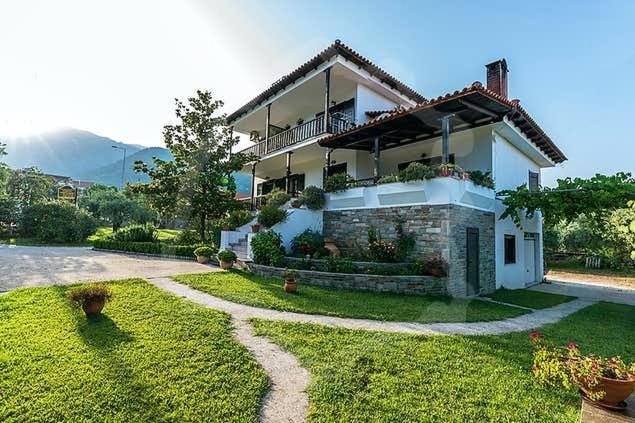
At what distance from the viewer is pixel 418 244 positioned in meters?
9.30

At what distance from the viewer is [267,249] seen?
1035 centimetres

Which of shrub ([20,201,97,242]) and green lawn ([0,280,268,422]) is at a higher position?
shrub ([20,201,97,242])

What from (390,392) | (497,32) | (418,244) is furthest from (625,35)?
(390,392)

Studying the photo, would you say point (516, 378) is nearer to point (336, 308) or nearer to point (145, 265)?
point (336, 308)

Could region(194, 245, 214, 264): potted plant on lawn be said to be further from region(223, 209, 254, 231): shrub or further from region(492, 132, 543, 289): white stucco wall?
region(492, 132, 543, 289): white stucco wall

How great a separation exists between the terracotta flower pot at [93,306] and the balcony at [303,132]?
33.2 feet

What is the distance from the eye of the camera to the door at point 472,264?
30.8ft

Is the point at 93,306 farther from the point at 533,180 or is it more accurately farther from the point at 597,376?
the point at 533,180

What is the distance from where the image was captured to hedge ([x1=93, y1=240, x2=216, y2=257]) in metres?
13.6

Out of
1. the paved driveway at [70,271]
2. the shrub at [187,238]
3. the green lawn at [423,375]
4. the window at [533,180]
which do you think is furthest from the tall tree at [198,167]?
the window at [533,180]

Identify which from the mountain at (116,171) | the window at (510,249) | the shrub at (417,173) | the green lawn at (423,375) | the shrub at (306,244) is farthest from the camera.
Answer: the mountain at (116,171)

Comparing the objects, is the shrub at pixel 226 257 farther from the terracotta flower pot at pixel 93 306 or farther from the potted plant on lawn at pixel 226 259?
the terracotta flower pot at pixel 93 306

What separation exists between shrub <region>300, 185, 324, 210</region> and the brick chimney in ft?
27.9

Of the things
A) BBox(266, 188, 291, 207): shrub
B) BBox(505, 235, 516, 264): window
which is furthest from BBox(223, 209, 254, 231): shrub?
BBox(505, 235, 516, 264): window
